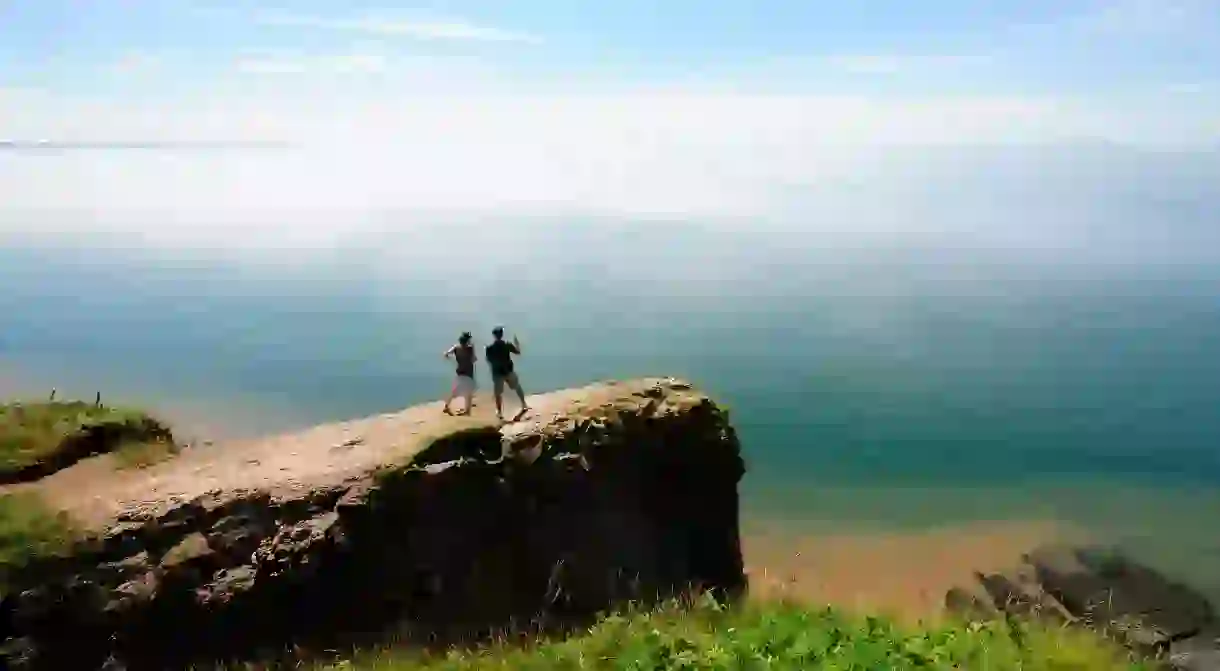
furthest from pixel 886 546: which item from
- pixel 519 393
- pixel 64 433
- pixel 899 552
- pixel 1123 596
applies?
pixel 64 433

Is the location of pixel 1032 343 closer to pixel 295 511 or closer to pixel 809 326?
pixel 809 326

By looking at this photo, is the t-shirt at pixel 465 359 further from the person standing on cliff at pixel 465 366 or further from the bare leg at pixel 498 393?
the bare leg at pixel 498 393

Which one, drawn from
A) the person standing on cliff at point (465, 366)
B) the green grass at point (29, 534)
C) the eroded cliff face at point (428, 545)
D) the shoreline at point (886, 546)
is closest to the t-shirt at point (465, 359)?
the person standing on cliff at point (465, 366)

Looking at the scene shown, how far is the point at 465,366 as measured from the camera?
11.9 metres

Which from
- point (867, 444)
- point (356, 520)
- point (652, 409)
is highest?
point (652, 409)

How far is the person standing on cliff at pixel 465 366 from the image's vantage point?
11.9 metres

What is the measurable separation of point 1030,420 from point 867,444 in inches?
381

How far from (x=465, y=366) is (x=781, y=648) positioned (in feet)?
19.3

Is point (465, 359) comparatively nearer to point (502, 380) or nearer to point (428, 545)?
point (502, 380)

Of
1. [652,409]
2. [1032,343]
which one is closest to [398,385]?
[652,409]

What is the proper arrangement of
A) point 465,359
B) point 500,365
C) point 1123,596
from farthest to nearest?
point 1123,596
point 465,359
point 500,365

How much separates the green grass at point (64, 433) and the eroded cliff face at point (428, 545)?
1.46m

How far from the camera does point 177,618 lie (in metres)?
9.41

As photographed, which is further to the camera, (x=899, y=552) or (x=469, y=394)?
(x=899, y=552)
